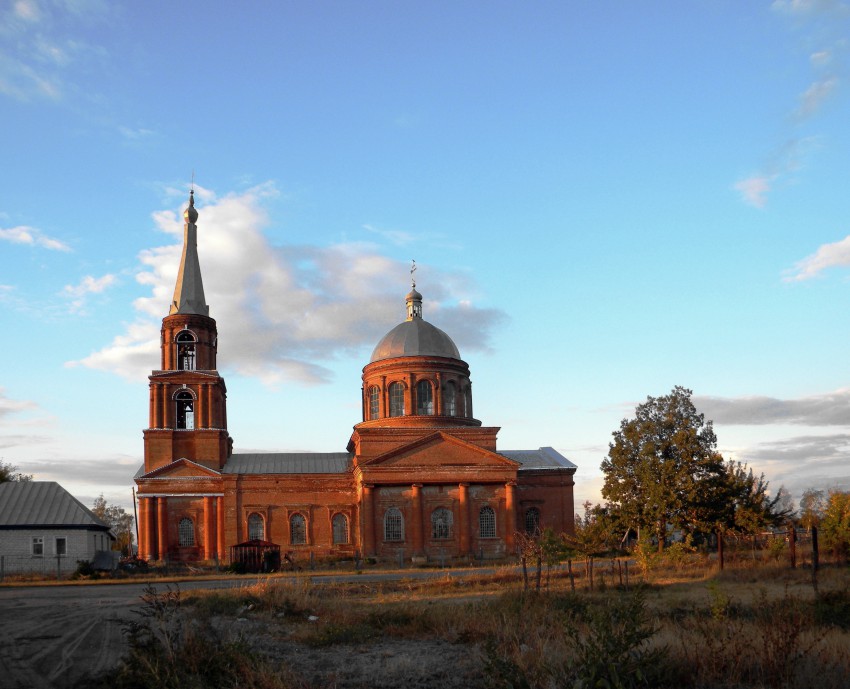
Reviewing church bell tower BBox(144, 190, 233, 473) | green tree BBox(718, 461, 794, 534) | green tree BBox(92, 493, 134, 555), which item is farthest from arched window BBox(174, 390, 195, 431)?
green tree BBox(92, 493, 134, 555)

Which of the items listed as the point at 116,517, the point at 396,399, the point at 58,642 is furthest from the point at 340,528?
the point at 116,517

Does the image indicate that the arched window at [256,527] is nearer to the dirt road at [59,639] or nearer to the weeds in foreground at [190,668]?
the dirt road at [59,639]

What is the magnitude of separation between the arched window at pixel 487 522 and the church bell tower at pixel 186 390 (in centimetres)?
1476

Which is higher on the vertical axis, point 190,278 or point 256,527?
point 190,278

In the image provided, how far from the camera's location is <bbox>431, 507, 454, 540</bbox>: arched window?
46.6 meters

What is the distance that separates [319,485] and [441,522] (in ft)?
24.1

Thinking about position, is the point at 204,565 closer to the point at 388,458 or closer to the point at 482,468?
the point at 388,458

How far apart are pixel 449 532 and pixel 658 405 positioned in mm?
13092

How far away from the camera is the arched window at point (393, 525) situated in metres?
46.2

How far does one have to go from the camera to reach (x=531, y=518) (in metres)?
50.0

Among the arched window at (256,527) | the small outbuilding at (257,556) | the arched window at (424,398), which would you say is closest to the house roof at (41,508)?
the arched window at (256,527)

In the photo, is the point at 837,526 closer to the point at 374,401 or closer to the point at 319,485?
the point at 319,485

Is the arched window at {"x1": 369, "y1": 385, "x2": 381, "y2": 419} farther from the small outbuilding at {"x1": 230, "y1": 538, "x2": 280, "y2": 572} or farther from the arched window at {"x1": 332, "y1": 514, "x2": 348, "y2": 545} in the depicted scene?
the small outbuilding at {"x1": 230, "y1": 538, "x2": 280, "y2": 572}

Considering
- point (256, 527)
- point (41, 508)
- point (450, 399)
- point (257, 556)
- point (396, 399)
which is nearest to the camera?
point (257, 556)
